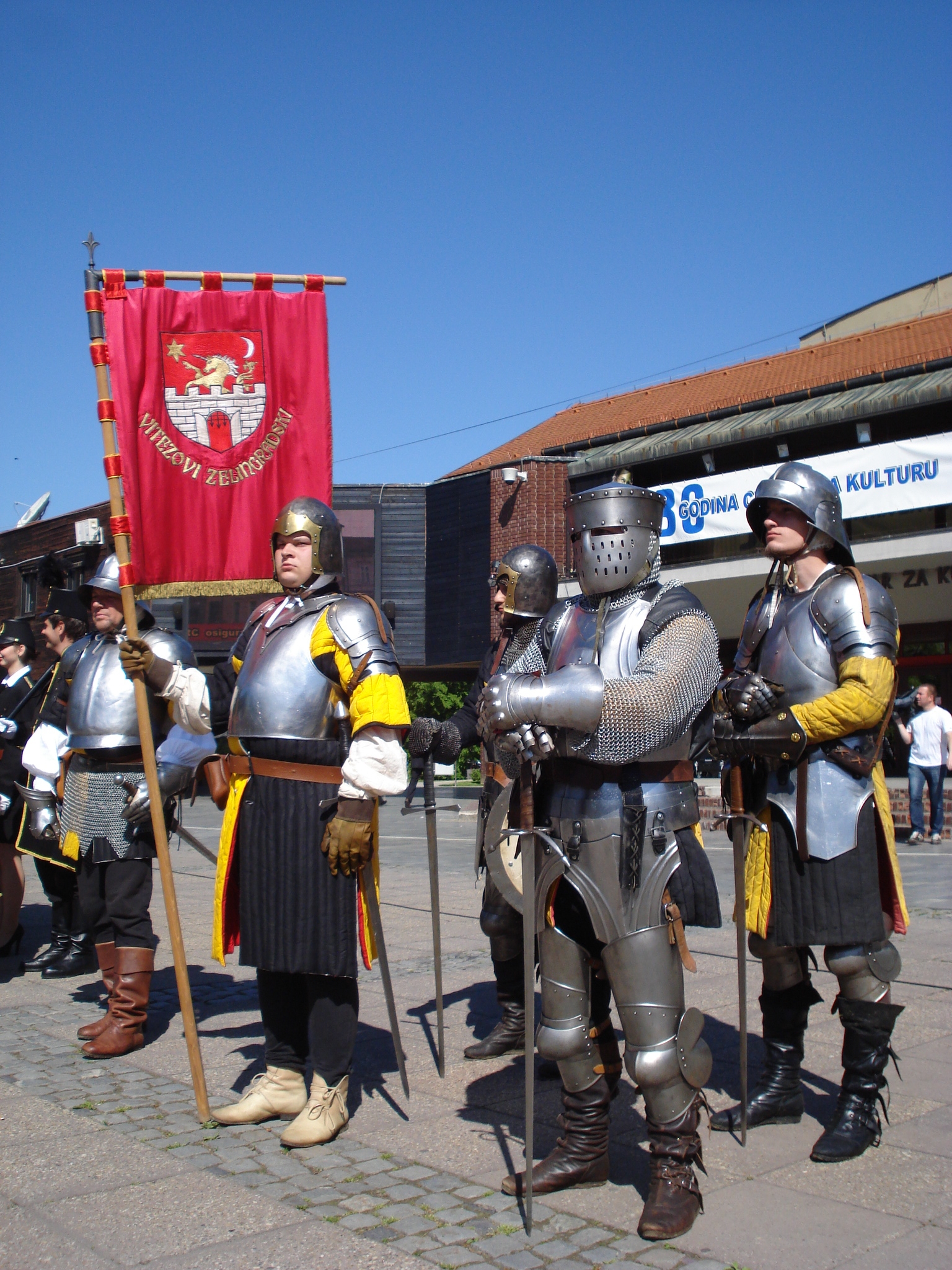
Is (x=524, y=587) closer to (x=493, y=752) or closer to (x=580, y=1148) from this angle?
(x=493, y=752)

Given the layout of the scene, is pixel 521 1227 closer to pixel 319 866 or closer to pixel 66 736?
pixel 319 866

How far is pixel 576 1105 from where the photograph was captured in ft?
10.8

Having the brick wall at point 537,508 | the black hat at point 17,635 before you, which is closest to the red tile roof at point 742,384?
the brick wall at point 537,508

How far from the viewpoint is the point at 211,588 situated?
439 cm

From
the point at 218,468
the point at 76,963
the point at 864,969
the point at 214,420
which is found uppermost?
the point at 214,420

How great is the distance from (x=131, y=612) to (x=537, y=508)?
68.7 ft

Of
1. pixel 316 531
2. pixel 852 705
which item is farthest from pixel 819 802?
pixel 316 531

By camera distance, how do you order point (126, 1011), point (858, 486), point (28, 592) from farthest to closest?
point (28, 592)
point (858, 486)
point (126, 1011)

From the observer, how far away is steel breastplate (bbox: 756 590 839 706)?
3.73 metres

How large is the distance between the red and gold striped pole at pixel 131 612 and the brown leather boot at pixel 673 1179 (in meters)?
1.58

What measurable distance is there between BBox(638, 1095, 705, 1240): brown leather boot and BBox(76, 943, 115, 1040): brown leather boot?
9.00 feet

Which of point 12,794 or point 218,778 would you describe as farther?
point 12,794

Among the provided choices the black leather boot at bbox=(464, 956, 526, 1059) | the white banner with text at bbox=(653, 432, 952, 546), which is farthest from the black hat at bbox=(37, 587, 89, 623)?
the white banner with text at bbox=(653, 432, 952, 546)

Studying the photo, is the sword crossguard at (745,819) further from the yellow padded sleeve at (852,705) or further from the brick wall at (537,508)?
the brick wall at (537,508)
